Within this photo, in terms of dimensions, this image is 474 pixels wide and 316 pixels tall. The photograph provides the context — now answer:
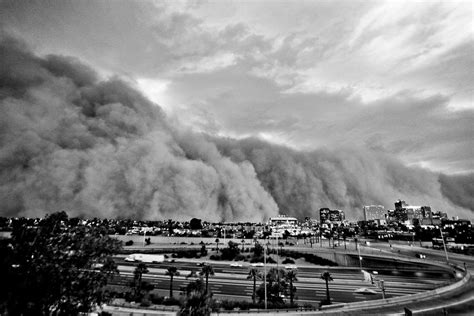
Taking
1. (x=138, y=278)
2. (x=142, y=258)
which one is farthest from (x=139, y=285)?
(x=142, y=258)

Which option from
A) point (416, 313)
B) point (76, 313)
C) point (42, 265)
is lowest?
point (416, 313)

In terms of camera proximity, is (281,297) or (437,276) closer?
(281,297)

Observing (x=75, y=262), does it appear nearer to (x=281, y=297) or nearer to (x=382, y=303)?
(x=281, y=297)

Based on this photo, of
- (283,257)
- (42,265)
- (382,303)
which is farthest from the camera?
(283,257)

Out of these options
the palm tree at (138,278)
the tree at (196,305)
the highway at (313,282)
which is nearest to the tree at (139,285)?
the palm tree at (138,278)

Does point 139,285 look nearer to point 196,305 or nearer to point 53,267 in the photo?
point 196,305

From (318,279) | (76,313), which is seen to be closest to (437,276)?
(318,279)

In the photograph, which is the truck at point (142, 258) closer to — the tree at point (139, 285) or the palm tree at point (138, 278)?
the tree at point (139, 285)
